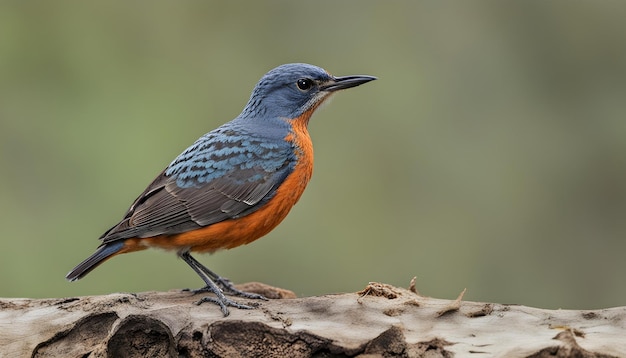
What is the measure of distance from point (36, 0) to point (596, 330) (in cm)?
850

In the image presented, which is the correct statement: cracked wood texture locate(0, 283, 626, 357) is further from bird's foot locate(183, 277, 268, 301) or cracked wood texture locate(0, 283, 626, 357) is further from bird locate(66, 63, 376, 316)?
bird locate(66, 63, 376, 316)

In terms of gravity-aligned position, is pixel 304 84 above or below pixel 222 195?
Result: above

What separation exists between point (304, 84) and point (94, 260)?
8.53ft

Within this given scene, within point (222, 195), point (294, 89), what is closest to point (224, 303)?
point (222, 195)

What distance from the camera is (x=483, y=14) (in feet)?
38.2

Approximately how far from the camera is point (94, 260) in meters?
7.41

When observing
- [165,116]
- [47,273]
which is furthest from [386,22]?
[47,273]

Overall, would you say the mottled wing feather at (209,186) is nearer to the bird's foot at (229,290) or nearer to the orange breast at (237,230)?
the orange breast at (237,230)

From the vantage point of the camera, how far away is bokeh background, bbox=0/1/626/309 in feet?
34.8

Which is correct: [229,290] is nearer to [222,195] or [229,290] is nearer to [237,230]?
[237,230]

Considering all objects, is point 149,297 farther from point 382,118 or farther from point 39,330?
point 382,118

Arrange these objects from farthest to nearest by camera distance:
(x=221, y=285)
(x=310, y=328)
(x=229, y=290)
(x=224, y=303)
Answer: (x=221, y=285) < (x=229, y=290) < (x=224, y=303) < (x=310, y=328)

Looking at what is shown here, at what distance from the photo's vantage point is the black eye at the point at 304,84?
336 inches

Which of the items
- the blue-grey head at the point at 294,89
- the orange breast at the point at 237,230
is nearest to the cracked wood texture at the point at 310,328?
the orange breast at the point at 237,230
